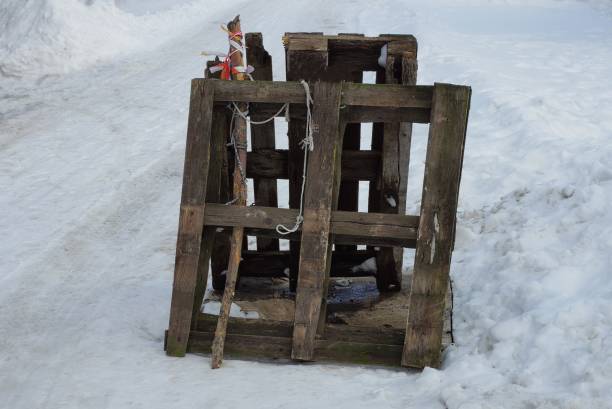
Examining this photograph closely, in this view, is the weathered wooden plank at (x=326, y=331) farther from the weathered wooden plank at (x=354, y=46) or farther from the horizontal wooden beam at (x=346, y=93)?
the weathered wooden plank at (x=354, y=46)

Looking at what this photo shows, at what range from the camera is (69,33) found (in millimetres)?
13945

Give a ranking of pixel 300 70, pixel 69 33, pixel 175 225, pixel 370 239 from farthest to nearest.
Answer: pixel 69 33 < pixel 175 225 < pixel 300 70 < pixel 370 239

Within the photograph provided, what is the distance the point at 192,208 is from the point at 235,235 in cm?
32

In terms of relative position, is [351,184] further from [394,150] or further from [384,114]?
[384,114]

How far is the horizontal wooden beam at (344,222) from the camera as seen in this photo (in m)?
4.84

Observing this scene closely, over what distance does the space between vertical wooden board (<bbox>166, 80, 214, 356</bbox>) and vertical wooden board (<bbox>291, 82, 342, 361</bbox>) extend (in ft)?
2.16

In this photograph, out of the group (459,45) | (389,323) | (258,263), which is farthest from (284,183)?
(459,45)

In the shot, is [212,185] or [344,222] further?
[212,185]

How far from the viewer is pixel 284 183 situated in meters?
8.62

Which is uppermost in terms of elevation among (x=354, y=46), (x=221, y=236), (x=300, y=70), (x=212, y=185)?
(x=354, y=46)

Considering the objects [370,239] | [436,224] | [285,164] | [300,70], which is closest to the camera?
[436,224]

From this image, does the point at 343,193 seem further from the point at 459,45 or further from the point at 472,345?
the point at 459,45

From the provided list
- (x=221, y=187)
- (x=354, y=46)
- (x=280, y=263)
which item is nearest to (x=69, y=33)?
(x=280, y=263)

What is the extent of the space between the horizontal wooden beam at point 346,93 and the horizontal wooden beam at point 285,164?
879 mm
